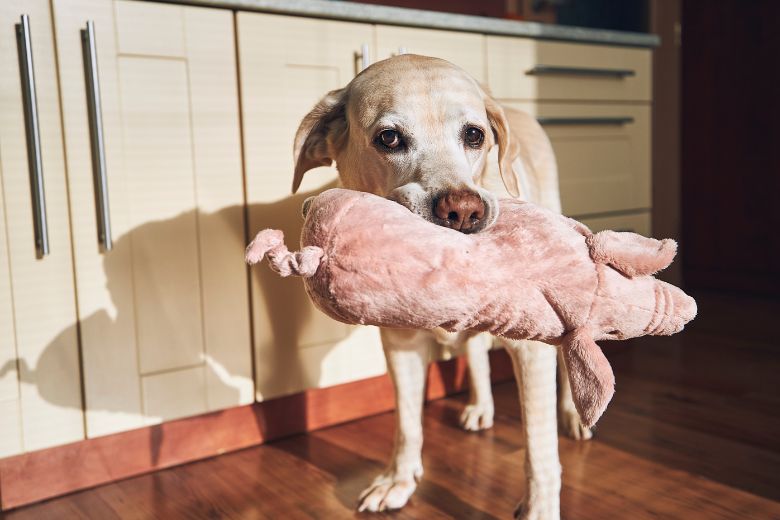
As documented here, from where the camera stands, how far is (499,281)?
0.92 m

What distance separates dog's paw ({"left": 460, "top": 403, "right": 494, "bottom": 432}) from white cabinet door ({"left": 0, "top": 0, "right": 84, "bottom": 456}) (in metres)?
0.93

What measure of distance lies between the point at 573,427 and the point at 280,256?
114 centimetres

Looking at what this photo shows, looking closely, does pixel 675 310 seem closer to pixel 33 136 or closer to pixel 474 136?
pixel 474 136

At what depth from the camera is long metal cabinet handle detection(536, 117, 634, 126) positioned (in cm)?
222

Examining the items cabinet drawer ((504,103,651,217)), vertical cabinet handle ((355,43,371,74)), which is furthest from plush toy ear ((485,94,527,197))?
cabinet drawer ((504,103,651,217))

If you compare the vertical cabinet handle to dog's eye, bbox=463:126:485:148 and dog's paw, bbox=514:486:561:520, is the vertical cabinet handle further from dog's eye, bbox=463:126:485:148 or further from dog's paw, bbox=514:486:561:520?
dog's paw, bbox=514:486:561:520

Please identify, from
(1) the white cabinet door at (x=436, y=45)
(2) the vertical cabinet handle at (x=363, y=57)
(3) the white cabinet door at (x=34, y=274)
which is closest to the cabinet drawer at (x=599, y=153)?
(1) the white cabinet door at (x=436, y=45)

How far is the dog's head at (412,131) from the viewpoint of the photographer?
123cm

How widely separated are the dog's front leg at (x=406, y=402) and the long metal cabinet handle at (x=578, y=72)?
1058mm

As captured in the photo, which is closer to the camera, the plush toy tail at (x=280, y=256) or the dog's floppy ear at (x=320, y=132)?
the plush toy tail at (x=280, y=256)

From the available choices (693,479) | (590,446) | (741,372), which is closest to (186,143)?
(590,446)

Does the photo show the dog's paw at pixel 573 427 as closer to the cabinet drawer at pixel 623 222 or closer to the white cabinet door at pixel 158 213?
the cabinet drawer at pixel 623 222

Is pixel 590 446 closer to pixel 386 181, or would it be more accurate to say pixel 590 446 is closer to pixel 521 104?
pixel 386 181

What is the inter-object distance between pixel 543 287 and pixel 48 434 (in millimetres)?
1136
